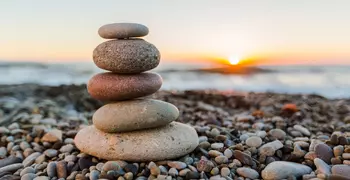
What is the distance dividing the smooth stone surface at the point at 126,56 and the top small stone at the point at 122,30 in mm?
71

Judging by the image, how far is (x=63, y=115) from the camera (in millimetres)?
6992

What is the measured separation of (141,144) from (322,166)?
6.03ft

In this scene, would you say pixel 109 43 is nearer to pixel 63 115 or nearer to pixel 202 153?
pixel 202 153

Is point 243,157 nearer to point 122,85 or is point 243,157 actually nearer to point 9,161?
point 122,85

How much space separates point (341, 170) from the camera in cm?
341

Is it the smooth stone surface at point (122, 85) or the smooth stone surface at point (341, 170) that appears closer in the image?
the smooth stone surface at point (341, 170)

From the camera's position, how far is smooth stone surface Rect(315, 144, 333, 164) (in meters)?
3.81

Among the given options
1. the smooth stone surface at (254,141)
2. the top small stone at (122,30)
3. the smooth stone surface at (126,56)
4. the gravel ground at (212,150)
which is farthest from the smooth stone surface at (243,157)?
the top small stone at (122,30)

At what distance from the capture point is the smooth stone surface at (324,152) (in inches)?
150

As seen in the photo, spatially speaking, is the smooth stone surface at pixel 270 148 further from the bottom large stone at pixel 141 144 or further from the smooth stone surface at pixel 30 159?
the smooth stone surface at pixel 30 159

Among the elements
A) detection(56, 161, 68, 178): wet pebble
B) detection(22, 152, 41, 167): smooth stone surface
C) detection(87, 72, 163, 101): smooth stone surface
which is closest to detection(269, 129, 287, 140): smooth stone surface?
detection(87, 72, 163, 101): smooth stone surface

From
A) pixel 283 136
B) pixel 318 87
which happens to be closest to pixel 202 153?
pixel 283 136

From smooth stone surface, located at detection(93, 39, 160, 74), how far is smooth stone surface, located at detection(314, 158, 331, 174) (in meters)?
2.01

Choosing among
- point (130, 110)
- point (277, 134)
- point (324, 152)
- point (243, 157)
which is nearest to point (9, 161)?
point (130, 110)
